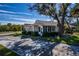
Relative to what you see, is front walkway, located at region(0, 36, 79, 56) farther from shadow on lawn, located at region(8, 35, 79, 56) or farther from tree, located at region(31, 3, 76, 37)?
tree, located at region(31, 3, 76, 37)

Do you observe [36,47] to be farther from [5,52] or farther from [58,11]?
[58,11]

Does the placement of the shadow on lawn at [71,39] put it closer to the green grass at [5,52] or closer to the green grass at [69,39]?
the green grass at [69,39]

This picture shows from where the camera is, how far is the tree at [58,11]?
342 centimetres

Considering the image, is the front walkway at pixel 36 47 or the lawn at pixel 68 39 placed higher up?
the lawn at pixel 68 39

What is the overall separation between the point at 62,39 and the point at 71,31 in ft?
0.45

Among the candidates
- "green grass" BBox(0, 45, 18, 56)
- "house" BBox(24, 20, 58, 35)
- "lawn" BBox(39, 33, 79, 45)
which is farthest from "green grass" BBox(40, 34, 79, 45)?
"green grass" BBox(0, 45, 18, 56)

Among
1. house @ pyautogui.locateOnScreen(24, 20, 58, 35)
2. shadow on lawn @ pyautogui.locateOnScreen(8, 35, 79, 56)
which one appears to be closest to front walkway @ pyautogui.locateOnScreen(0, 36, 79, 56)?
shadow on lawn @ pyautogui.locateOnScreen(8, 35, 79, 56)

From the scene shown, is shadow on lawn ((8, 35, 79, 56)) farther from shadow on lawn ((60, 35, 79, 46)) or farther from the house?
the house

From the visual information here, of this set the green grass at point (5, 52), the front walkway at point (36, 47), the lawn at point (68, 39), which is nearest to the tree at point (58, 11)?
the lawn at point (68, 39)

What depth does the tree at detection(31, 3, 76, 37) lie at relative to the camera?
11.2 ft

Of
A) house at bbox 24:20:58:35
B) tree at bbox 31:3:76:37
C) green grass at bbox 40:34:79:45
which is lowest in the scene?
green grass at bbox 40:34:79:45

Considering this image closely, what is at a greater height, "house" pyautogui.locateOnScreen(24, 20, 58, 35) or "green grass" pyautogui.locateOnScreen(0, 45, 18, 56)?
"house" pyautogui.locateOnScreen(24, 20, 58, 35)

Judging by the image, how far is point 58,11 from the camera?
11.3ft

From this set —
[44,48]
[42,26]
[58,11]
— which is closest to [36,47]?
[44,48]
